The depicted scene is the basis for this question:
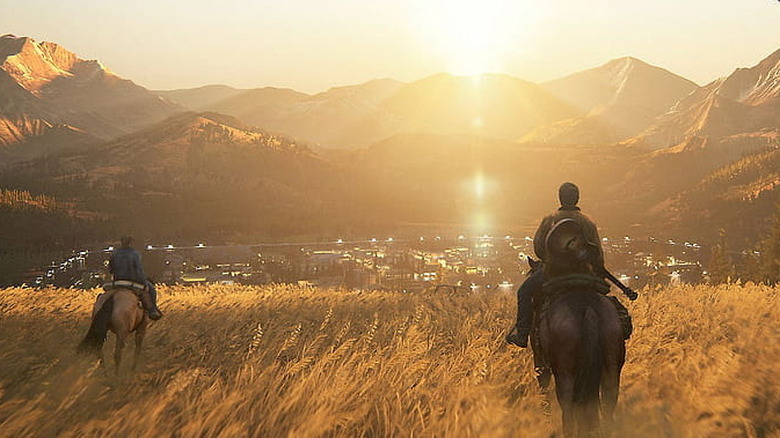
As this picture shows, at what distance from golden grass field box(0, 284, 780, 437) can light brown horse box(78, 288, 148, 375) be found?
41 cm

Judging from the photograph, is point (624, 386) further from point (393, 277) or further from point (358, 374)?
point (393, 277)

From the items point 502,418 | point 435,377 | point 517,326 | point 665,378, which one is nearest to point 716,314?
point 665,378

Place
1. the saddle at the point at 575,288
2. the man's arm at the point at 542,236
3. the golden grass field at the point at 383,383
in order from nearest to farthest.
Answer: the golden grass field at the point at 383,383, the saddle at the point at 575,288, the man's arm at the point at 542,236

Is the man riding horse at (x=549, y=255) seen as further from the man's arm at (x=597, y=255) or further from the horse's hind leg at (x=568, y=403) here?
the horse's hind leg at (x=568, y=403)

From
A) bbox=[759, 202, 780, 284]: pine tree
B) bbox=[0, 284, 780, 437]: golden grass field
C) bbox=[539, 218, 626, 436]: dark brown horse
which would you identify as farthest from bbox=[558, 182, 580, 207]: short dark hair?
bbox=[759, 202, 780, 284]: pine tree

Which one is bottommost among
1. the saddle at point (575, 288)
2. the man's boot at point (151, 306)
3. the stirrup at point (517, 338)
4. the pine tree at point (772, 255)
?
the pine tree at point (772, 255)

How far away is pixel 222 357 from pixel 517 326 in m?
6.33

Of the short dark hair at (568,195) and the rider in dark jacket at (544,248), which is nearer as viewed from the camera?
the rider in dark jacket at (544,248)

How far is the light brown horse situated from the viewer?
11453 millimetres

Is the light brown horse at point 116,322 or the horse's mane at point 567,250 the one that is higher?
the horse's mane at point 567,250

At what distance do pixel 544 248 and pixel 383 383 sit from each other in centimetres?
280

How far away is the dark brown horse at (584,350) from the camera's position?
682cm

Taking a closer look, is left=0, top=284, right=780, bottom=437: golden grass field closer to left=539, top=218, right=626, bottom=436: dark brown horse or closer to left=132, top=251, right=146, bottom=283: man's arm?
left=539, top=218, right=626, bottom=436: dark brown horse

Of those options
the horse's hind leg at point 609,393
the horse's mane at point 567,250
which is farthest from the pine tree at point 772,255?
the horse's hind leg at point 609,393
